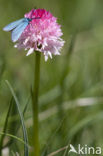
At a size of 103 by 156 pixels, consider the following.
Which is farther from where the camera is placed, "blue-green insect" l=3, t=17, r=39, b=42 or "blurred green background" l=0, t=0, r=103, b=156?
"blurred green background" l=0, t=0, r=103, b=156

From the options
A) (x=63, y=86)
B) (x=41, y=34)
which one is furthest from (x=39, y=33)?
(x=63, y=86)

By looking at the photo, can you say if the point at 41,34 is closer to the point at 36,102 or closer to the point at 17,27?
the point at 17,27

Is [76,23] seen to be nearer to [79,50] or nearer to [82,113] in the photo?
[79,50]

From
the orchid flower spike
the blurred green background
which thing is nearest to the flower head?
the orchid flower spike

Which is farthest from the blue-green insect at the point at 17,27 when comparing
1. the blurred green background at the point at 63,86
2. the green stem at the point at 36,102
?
the blurred green background at the point at 63,86

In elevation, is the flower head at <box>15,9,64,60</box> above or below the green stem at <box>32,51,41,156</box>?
above

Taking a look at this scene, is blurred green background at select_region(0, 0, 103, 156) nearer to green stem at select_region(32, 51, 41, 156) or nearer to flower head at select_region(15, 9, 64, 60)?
green stem at select_region(32, 51, 41, 156)

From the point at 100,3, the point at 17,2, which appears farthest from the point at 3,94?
the point at 100,3
